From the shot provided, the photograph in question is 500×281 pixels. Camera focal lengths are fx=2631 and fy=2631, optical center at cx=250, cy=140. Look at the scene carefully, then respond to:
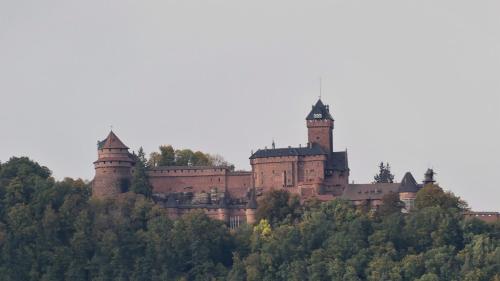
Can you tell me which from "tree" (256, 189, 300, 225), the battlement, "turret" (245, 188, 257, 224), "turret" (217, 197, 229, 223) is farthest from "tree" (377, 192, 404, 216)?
"turret" (217, 197, 229, 223)

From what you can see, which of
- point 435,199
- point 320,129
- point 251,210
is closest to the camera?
point 435,199

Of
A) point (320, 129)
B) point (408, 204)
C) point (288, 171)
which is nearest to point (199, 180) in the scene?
point (288, 171)

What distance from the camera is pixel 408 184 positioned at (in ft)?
467

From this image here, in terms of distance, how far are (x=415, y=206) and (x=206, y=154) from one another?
20031 millimetres

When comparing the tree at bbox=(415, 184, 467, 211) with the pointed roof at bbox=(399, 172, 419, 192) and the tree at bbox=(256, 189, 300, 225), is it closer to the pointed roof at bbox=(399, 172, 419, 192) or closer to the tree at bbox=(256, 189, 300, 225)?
the pointed roof at bbox=(399, 172, 419, 192)

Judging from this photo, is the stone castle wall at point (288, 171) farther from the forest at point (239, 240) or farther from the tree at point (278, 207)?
the tree at point (278, 207)

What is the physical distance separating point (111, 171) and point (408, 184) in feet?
54.6

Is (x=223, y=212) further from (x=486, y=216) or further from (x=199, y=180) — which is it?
(x=486, y=216)

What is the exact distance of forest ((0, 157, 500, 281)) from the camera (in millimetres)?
136250

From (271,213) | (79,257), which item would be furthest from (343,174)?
(79,257)

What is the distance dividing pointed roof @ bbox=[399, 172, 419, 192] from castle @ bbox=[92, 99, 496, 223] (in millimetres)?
249

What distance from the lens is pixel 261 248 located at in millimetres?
139375

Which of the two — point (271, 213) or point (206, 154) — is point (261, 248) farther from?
point (206, 154)

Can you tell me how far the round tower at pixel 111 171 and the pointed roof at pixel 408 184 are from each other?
15388 mm
